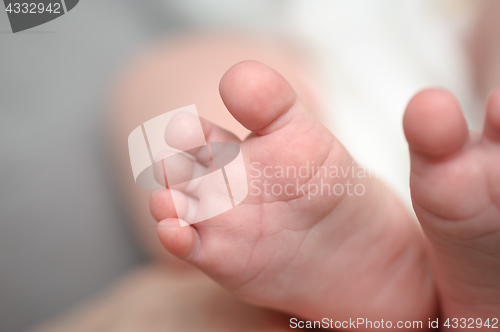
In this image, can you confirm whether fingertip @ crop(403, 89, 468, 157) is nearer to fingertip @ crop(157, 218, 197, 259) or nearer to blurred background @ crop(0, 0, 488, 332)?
fingertip @ crop(157, 218, 197, 259)

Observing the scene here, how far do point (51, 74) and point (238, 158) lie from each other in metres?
0.47

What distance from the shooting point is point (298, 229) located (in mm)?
377

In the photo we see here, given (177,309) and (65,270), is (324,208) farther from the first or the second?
(65,270)

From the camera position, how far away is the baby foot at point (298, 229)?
1.14ft

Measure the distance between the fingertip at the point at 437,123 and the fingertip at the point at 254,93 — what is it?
A: 0.37 ft

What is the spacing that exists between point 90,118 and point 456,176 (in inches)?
23.6

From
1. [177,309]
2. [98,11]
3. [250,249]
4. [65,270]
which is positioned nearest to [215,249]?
[250,249]

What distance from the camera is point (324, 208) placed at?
14.4 inches

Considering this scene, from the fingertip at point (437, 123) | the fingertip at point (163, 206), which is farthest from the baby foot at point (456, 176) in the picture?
the fingertip at point (163, 206)

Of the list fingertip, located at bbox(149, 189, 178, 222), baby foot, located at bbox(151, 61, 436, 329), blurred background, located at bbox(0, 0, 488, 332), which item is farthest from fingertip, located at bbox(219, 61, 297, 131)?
blurred background, located at bbox(0, 0, 488, 332)

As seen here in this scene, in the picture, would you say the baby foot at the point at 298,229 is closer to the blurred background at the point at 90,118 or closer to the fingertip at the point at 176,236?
the fingertip at the point at 176,236

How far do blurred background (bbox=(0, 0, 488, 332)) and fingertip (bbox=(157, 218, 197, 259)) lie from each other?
33cm

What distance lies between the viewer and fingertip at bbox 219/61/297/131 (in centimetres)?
33

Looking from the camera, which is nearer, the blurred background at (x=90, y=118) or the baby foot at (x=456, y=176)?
the baby foot at (x=456, y=176)
